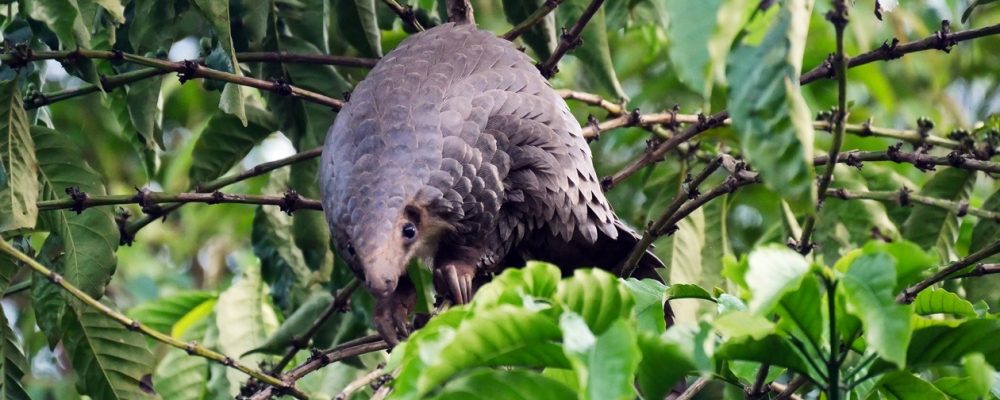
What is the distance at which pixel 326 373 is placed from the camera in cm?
353

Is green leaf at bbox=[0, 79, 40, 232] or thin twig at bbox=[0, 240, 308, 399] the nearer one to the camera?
thin twig at bbox=[0, 240, 308, 399]

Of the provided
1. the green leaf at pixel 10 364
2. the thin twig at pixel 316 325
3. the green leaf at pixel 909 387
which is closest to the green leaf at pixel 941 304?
the green leaf at pixel 909 387

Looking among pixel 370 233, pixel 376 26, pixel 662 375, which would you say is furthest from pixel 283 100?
pixel 662 375

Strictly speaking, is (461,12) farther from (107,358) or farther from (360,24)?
(107,358)

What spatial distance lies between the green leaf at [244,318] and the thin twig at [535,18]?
119 centimetres

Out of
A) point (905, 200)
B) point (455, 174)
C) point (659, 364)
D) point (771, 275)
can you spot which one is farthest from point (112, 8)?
point (905, 200)

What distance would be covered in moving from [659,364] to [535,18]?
1.34 metres

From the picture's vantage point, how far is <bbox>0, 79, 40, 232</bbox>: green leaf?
2467 millimetres

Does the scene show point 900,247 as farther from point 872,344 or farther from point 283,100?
point 283,100

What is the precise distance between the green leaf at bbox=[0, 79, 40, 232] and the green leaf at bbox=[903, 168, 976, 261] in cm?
215

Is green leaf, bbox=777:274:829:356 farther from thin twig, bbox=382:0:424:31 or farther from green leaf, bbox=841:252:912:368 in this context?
thin twig, bbox=382:0:424:31

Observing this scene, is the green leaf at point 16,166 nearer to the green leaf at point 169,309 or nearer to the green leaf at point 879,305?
the green leaf at point 169,309

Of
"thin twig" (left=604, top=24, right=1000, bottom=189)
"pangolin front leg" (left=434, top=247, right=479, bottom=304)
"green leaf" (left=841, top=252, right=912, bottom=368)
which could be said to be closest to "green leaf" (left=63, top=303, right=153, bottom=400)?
"pangolin front leg" (left=434, top=247, right=479, bottom=304)

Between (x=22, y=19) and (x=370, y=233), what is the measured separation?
3.53 feet
